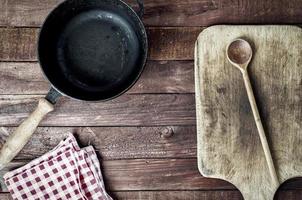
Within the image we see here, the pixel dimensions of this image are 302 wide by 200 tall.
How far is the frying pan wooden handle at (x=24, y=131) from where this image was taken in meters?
0.86

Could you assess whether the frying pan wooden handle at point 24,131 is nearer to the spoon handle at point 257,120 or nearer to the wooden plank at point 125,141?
the wooden plank at point 125,141

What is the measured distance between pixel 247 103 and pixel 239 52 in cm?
11

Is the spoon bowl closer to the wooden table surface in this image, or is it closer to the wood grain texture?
the wooden table surface

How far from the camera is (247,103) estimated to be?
3.01 ft

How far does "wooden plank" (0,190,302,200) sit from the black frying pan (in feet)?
0.73

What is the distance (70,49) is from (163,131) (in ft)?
0.86

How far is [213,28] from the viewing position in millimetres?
916

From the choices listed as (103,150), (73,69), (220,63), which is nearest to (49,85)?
(73,69)

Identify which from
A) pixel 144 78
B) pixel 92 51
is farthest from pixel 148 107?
pixel 92 51

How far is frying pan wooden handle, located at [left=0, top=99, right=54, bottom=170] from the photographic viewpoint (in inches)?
33.9

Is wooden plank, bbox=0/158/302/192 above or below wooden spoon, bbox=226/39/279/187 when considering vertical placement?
below

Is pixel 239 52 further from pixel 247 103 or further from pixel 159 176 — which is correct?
pixel 159 176

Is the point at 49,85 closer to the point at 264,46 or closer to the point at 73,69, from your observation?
the point at 73,69

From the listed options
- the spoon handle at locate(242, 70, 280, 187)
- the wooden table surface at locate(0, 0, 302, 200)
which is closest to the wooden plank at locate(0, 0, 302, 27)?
the wooden table surface at locate(0, 0, 302, 200)
